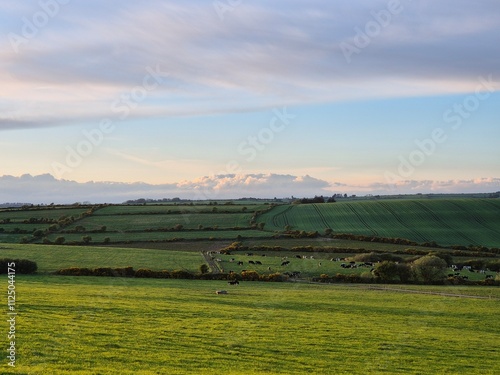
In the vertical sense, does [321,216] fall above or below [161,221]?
above

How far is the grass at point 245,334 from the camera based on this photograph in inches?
856

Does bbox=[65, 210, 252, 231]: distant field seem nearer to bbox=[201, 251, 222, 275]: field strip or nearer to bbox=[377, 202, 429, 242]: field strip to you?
bbox=[201, 251, 222, 275]: field strip

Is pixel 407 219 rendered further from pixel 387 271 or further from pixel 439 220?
pixel 387 271

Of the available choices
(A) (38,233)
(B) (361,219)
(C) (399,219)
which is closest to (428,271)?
(B) (361,219)

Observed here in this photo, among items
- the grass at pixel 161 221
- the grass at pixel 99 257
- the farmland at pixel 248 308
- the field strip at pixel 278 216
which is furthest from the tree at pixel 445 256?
the grass at pixel 161 221

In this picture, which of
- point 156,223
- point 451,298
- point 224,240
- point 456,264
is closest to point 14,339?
point 451,298

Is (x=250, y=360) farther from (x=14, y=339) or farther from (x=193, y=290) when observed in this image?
(x=193, y=290)

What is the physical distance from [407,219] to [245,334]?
103 m

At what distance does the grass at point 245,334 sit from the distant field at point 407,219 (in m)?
62.7

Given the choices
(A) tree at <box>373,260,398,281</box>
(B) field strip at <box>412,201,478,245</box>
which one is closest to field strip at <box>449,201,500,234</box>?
(B) field strip at <box>412,201,478,245</box>

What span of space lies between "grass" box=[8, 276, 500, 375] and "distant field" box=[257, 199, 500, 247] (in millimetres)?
62695

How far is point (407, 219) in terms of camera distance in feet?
408

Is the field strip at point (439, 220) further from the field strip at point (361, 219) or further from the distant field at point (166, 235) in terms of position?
the distant field at point (166, 235)

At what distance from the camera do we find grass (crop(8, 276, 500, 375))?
71.3 feet
